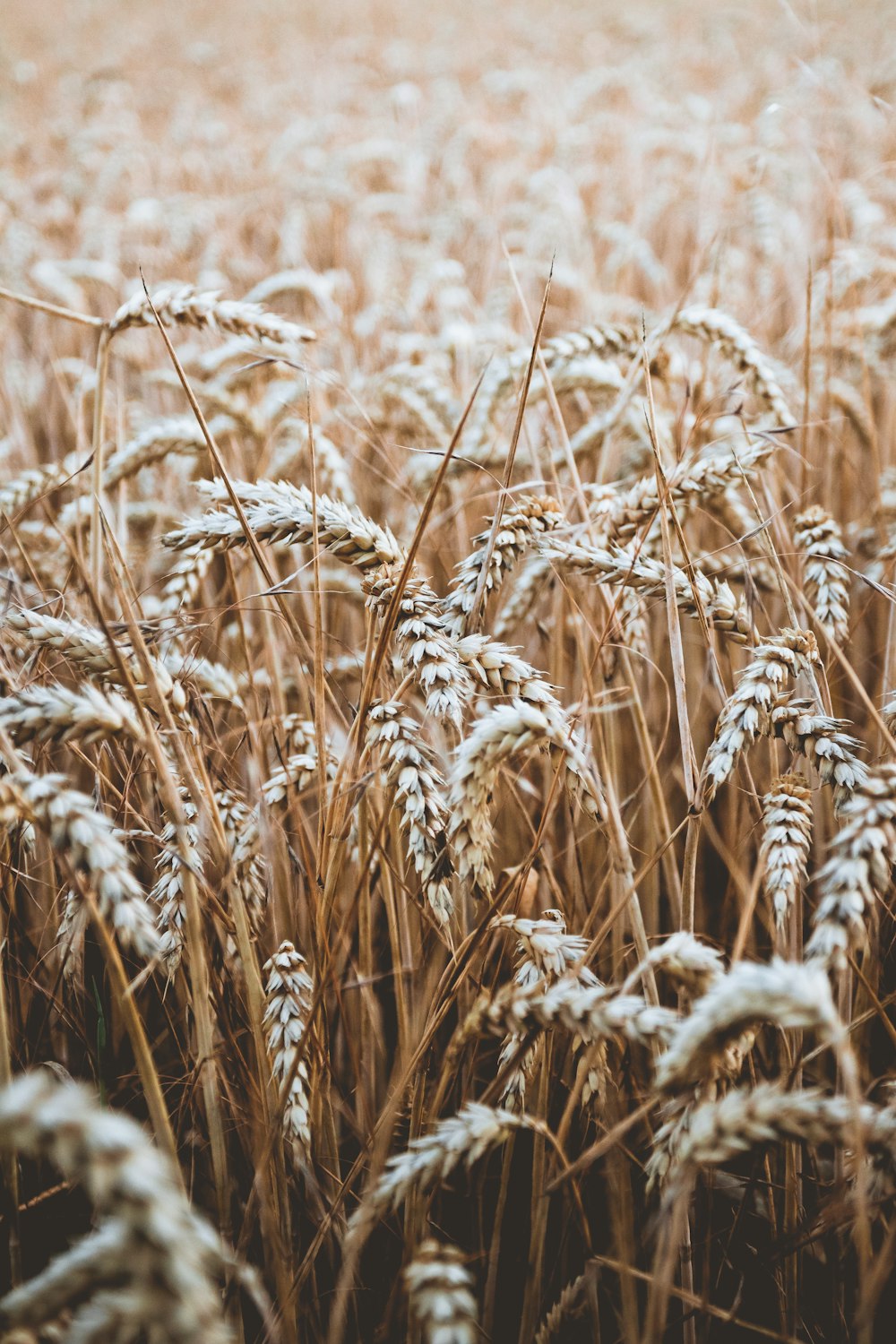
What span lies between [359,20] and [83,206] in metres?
7.81

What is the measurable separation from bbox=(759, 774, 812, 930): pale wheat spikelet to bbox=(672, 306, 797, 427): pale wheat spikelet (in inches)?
21.0

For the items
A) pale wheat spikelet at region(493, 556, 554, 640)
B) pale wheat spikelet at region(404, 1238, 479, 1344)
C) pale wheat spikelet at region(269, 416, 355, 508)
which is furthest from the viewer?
pale wheat spikelet at region(269, 416, 355, 508)

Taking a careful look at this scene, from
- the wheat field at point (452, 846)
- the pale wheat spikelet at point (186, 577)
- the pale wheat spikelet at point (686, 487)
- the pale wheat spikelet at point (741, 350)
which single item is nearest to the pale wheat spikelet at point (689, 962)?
the wheat field at point (452, 846)

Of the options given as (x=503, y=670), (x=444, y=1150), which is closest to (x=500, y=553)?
(x=503, y=670)

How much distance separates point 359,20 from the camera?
9.55 m

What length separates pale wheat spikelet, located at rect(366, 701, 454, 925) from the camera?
2.14ft

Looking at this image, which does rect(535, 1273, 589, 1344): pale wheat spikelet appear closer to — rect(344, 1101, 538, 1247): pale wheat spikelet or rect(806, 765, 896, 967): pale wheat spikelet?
rect(344, 1101, 538, 1247): pale wheat spikelet

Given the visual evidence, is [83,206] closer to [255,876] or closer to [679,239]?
[679,239]

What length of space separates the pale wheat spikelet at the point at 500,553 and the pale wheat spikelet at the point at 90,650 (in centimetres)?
25

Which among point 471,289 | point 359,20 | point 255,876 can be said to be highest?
point 359,20

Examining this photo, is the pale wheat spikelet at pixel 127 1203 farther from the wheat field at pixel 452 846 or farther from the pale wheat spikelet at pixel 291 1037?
the pale wheat spikelet at pixel 291 1037

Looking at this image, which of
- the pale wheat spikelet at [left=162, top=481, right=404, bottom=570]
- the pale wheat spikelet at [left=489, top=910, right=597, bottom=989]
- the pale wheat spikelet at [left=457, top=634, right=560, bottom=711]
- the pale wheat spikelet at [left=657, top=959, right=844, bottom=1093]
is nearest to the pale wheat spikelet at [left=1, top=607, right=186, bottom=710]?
the pale wheat spikelet at [left=162, top=481, right=404, bottom=570]

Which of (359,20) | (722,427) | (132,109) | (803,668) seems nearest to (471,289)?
(722,427)

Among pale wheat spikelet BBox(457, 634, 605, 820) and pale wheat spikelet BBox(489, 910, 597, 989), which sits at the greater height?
pale wheat spikelet BBox(457, 634, 605, 820)
